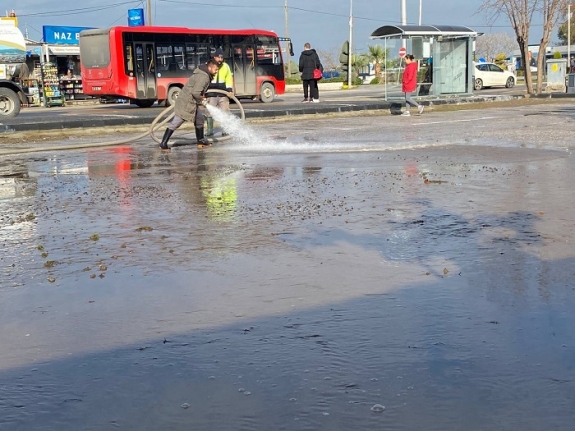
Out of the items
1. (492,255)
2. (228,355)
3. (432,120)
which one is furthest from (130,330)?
(432,120)

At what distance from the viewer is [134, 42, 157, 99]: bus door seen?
103 ft

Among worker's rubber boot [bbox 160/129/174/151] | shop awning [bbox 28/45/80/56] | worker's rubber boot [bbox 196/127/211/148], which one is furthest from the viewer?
shop awning [bbox 28/45/80/56]

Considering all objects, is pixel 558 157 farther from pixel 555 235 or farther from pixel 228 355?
pixel 228 355

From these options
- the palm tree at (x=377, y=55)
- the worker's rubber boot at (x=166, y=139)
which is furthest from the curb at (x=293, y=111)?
the palm tree at (x=377, y=55)

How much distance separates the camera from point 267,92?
35.2m

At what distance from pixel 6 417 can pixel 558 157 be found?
10.3 m

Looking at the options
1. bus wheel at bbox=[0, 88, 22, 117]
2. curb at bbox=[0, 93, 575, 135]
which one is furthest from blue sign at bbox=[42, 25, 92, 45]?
curb at bbox=[0, 93, 575, 135]

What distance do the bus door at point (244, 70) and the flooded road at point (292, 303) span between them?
949 inches

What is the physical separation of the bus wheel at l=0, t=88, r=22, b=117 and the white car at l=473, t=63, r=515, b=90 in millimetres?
29661

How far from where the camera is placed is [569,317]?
15.2 ft

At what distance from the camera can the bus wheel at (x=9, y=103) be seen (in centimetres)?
2488

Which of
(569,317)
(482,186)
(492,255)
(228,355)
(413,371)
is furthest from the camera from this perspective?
(482,186)

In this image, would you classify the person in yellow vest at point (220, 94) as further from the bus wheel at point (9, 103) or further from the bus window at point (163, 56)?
the bus window at point (163, 56)

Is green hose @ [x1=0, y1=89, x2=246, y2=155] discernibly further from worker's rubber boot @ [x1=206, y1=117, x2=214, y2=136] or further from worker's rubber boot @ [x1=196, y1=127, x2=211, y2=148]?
worker's rubber boot @ [x1=196, y1=127, x2=211, y2=148]
